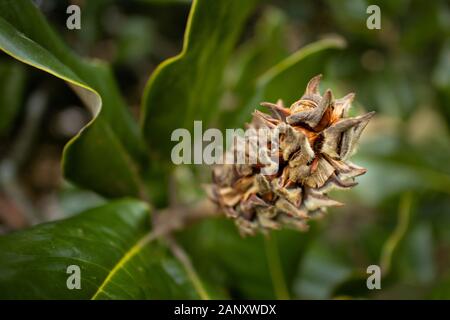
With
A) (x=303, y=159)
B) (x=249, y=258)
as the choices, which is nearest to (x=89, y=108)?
(x=303, y=159)

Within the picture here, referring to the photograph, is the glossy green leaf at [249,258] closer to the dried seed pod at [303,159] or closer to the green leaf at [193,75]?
the green leaf at [193,75]

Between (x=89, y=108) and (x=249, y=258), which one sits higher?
(x=89, y=108)

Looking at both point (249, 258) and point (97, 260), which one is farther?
point (249, 258)

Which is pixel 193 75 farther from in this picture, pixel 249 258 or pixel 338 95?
pixel 338 95

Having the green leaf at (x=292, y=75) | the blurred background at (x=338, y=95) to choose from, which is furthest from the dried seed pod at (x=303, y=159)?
the blurred background at (x=338, y=95)

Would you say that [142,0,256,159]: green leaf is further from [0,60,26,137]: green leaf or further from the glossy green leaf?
[0,60,26,137]: green leaf

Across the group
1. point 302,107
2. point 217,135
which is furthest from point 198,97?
point 302,107

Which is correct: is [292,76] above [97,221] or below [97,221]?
above

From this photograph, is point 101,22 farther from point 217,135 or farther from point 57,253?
point 57,253
